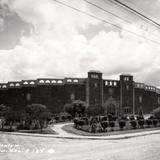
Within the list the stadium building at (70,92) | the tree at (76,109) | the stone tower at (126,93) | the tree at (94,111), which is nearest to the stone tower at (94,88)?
the stadium building at (70,92)

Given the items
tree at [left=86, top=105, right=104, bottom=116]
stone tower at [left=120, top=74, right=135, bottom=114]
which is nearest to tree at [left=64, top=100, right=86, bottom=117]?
tree at [left=86, top=105, right=104, bottom=116]

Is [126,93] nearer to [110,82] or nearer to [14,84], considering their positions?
[110,82]

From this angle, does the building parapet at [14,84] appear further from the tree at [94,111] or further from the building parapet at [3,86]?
the tree at [94,111]

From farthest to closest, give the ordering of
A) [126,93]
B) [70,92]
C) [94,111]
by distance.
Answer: [126,93] < [70,92] < [94,111]

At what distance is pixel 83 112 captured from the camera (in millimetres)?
46094

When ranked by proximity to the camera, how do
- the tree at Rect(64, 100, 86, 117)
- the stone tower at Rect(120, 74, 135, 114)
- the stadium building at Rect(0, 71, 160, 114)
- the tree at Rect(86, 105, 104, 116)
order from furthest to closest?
1. the stone tower at Rect(120, 74, 135, 114)
2. the stadium building at Rect(0, 71, 160, 114)
3. the tree at Rect(64, 100, 86, 117)
4. the tree at Rect(86, 105, 104, 116)

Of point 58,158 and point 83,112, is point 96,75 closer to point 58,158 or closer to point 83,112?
point 83,112

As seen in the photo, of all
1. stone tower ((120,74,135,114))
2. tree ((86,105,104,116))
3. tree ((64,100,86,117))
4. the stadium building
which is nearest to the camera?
tree ((86,105,104,116))

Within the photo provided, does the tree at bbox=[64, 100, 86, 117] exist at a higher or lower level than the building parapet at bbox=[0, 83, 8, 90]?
lower

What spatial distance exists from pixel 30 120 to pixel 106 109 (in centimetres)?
2194

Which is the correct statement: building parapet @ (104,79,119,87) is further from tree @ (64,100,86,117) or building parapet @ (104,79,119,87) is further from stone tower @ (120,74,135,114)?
tree @ (64,100,86,117)

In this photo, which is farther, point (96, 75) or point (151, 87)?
point (151, 87)

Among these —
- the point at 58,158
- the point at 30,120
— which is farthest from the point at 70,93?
the point at 58,158

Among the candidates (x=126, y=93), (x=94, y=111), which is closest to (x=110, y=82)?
(x=126, y=93)
